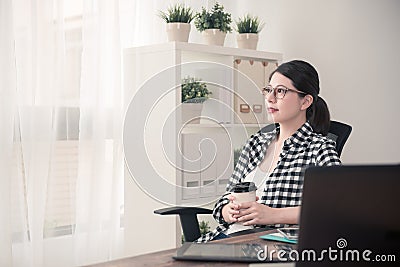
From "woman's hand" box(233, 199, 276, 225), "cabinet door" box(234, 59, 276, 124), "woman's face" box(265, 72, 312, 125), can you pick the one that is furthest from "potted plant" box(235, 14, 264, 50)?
"woman's hand" box(233, 199, 276, 225)

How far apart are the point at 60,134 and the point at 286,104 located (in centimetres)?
132

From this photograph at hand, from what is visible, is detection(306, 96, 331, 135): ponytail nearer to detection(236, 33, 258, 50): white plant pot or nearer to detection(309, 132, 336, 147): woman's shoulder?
detection(309, 132, 336, 147): woman's shoulder

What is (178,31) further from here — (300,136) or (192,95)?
(300,136)

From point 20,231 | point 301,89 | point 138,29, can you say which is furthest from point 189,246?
point 138,29

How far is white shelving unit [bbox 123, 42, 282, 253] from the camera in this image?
9.73 feet

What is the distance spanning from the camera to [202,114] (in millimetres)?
3246

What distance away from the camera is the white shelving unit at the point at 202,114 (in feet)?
9.73

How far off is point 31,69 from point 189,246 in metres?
1.67

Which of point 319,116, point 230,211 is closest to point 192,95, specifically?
point 319,116

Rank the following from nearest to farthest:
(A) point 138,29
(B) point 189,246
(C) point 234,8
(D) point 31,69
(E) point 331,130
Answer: (B) point 189,246, (E) point 331,130, (D) point 31,69, (A) point 138,29, (C) point 234,8

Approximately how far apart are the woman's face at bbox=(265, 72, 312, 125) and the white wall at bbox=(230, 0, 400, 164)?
1.52 m

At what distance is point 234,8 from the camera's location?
160 inches

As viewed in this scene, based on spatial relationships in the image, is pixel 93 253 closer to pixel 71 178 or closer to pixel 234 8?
pixel 71 178

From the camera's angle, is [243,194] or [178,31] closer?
[243,194]
